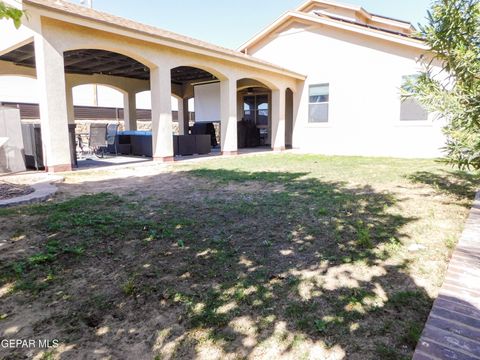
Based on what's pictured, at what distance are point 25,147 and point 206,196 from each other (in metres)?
5.37

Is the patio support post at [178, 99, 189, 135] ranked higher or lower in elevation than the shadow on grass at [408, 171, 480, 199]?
higher

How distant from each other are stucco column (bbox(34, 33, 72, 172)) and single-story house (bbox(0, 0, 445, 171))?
2 centimetres

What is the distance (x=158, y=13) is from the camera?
1616cm

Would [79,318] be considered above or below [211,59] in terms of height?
below

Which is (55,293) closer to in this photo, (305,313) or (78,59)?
(305,313)

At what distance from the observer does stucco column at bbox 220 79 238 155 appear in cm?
1155

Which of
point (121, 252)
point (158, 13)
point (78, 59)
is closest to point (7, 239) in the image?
point (121, 252)

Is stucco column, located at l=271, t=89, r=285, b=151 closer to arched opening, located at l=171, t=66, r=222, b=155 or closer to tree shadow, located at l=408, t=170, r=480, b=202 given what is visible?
arched opening, located at l=171, t=66, r=222, b=155

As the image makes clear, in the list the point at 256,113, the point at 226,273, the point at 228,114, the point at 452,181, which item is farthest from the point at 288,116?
the point at 226,273

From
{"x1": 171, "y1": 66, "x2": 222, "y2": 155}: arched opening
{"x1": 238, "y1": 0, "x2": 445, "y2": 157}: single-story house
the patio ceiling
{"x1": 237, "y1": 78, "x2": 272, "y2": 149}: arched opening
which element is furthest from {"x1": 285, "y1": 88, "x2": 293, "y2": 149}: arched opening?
the patio ceiling

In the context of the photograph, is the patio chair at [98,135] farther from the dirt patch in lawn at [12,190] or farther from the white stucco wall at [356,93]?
the white stucco wall at [356,93]

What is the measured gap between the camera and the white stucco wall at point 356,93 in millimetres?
11617

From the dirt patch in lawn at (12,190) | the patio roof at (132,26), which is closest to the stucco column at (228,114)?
the patio roof at (132,26)

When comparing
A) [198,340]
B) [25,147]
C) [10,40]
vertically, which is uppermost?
[10,40]
